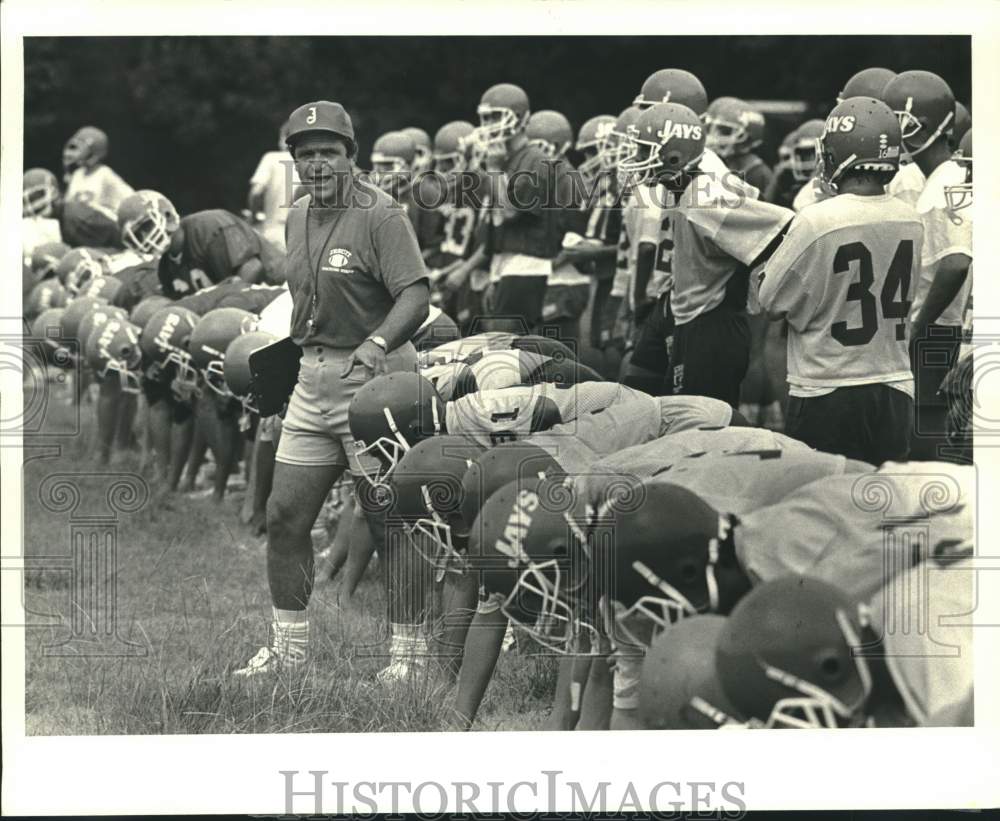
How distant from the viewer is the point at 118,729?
6.19 m

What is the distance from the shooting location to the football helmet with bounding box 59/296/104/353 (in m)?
10.8

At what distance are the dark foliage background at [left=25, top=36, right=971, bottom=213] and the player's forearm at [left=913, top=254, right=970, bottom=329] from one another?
897 cm

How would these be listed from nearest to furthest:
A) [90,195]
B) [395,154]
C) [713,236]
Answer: [713,236], [395,154], [90,195]

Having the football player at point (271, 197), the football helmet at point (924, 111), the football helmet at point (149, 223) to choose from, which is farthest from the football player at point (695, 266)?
the football player at point (271, 197)

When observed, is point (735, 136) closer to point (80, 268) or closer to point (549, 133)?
point (549, 133)

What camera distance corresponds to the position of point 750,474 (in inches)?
194

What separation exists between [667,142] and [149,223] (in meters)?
4.64

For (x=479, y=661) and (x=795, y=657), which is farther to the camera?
(x=479, y=661)

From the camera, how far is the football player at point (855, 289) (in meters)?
6.39

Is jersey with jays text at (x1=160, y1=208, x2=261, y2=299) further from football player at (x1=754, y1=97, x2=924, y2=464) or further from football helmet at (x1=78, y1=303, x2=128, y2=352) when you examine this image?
football player at (x1=754, y1=97, x2=924, y2=464)

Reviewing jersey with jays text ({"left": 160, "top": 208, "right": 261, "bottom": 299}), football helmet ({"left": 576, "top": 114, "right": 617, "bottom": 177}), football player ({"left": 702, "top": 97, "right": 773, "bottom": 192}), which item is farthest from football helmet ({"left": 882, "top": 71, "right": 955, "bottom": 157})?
jersey with jays text ({"left": 160, "top": 208, "right": 261, "bottom": 299})

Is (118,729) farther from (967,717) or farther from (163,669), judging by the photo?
(967,717)

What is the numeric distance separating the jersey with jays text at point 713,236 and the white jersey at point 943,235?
2.31ft

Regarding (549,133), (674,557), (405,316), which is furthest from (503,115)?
(674,557)
